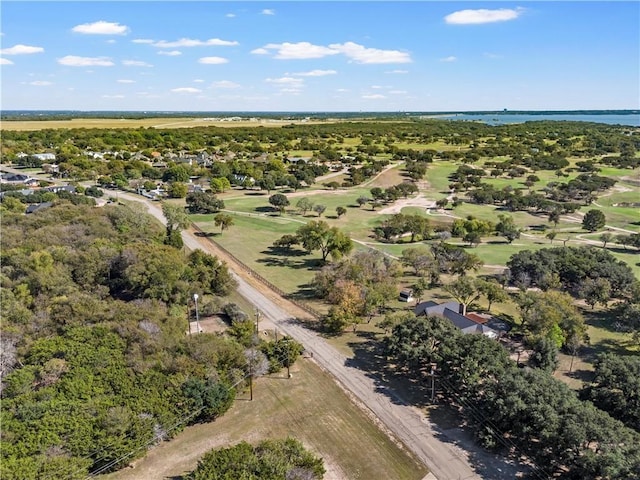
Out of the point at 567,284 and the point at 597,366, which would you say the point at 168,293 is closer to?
the point at 597,366

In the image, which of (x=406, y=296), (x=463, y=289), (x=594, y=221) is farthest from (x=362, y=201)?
(x=463, y=289)

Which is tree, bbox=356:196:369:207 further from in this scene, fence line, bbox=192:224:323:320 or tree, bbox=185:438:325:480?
tree, bbox=185:438:325:480

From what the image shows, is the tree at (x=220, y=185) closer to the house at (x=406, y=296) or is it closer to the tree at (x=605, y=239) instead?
the house at (x=406, y=296)

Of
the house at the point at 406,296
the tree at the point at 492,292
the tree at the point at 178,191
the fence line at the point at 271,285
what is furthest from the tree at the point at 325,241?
the tree at the point at 178,191

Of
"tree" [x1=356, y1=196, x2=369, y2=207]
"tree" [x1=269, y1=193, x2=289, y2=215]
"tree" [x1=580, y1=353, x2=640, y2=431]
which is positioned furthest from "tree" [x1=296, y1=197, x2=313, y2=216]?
"tree" [x1=580, y1=353, x2=640, y2=431]

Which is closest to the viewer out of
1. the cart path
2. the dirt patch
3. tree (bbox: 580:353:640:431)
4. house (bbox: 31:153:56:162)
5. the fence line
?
the cart path

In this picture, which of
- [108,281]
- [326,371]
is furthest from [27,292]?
[326,371]

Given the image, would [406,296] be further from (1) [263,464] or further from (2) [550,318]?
(1) [263,464]
